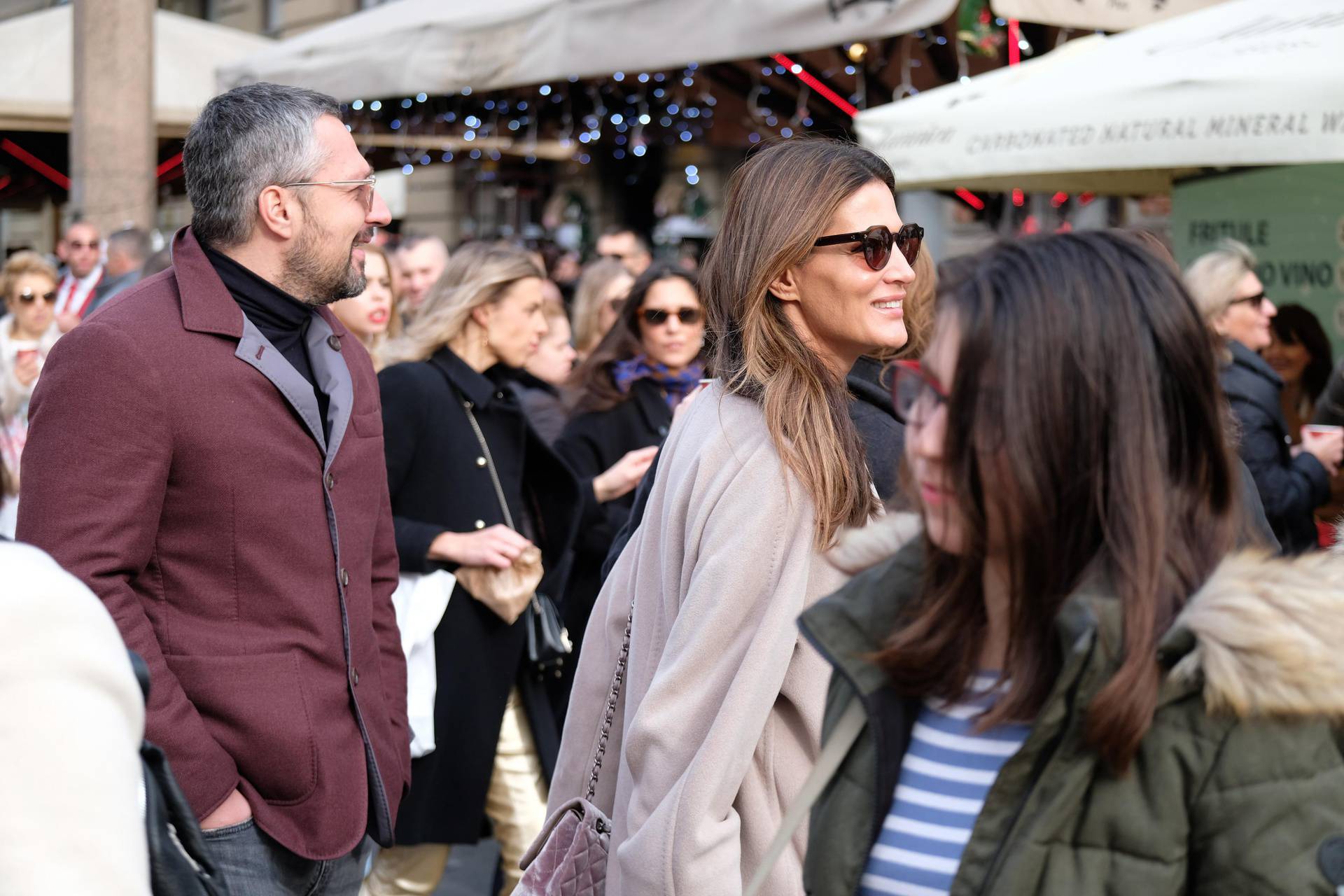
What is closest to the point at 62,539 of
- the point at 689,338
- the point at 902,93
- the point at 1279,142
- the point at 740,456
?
the point at 740,456

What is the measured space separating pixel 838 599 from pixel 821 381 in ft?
2.63

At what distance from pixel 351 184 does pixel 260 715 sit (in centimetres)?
103

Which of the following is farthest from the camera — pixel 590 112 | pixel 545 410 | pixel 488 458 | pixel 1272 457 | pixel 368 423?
pixel 590 112

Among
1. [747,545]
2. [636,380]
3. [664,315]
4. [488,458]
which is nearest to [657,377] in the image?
[636,380]

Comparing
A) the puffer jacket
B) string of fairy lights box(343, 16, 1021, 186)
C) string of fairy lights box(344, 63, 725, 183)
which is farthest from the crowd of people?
string of fairy lights box(344, 63, 725, 183)

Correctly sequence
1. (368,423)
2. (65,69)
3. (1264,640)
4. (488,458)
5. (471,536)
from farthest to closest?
(65,69)
(488,458)
(471,536)
(368,423)
(1264,640)

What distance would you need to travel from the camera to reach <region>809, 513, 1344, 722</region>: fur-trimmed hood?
132 cm

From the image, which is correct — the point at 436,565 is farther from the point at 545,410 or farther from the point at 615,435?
the point at 545,410

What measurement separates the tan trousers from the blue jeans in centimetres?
142

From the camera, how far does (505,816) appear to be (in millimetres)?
4289

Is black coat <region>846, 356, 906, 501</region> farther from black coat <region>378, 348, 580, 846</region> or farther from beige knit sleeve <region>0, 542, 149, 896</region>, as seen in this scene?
black coat <region>378, 348, 580, 846</region>

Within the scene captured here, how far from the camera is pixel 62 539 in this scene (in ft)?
7.81

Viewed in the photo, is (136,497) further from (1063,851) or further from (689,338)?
(689,338)

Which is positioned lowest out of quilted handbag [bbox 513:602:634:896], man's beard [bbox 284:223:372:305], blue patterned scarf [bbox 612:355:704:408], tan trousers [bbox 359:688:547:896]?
tan trousers [bbox 359:688:547:896]
